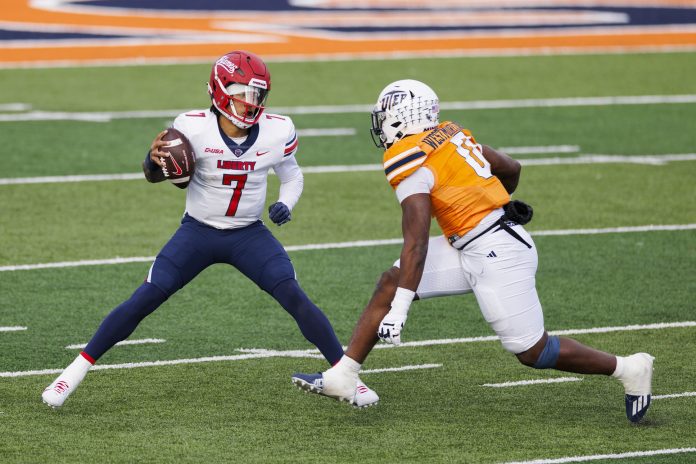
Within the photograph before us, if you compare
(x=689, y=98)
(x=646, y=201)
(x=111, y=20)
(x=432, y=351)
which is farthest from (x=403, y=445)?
(x=111, y=20)

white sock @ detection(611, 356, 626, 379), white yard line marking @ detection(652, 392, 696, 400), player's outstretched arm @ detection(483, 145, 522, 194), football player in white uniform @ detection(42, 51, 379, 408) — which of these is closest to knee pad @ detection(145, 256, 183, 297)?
football player in white uniform @ detection(42, 51, 379, 408)

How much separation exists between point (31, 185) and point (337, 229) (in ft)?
9.85

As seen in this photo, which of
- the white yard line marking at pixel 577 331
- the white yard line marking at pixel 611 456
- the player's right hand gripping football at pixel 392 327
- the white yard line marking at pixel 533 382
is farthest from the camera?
the white yard line marking at pixel 577 331

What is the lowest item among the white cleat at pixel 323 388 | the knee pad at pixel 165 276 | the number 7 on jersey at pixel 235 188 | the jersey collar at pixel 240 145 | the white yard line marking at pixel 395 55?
the white yard line marking at pixel 395 55

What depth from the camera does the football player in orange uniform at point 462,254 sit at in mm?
6070

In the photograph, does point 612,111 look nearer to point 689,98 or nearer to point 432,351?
point 689,98

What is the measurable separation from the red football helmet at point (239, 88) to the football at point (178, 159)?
278 millimetres

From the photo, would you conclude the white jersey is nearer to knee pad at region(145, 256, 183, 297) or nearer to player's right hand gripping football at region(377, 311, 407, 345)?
knee pad at region(145, 256, 183, 297)

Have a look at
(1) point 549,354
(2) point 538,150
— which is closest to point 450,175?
(1) point 549,354

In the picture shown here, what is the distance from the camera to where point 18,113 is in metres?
14.6

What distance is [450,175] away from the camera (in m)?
6.15

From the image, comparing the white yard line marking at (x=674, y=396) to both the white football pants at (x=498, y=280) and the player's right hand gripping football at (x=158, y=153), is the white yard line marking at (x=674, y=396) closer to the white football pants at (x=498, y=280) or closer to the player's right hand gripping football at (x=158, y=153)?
the white football pants at (x=498, y=280)

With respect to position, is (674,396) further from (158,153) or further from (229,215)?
(158,153)

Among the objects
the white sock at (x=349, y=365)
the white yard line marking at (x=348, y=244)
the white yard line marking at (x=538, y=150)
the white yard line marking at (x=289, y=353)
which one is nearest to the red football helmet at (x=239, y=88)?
the white sock at (x=349, y=365)
